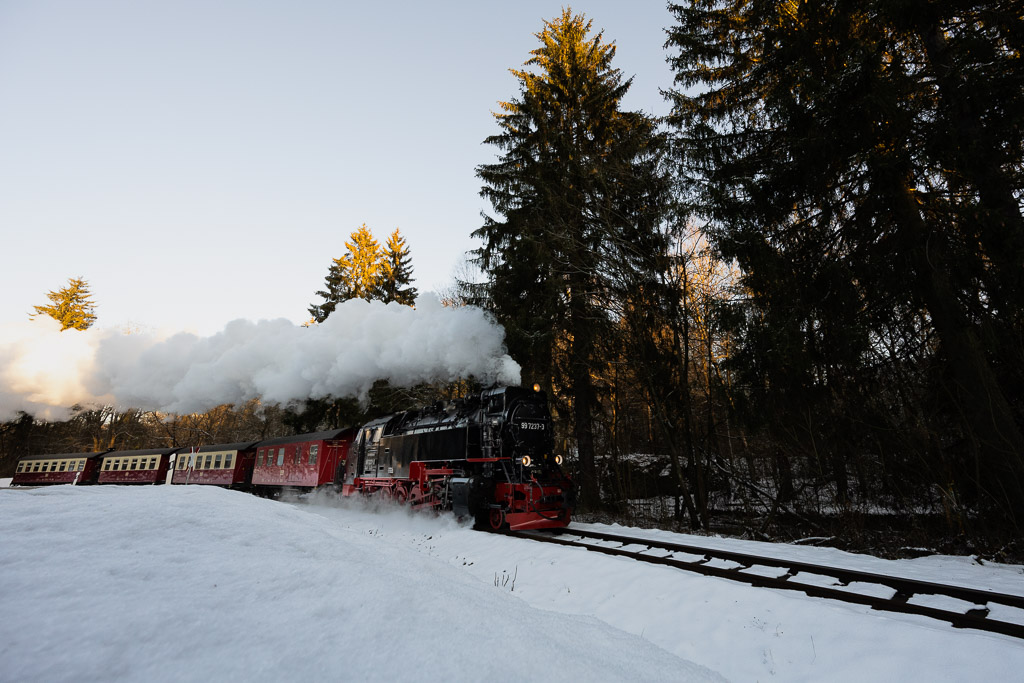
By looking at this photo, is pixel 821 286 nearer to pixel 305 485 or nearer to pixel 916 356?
pixel 916 356

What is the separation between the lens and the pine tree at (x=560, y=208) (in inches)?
520

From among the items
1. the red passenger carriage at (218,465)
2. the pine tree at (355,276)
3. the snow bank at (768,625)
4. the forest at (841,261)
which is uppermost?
the pine tree at (355,276)

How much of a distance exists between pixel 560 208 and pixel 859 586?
11.4 m

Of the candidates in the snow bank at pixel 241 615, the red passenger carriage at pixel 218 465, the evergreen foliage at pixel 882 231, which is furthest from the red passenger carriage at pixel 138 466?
the evergreen foliage at pixel 882 231

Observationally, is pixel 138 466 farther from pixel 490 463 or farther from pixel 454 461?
pixel 490 463

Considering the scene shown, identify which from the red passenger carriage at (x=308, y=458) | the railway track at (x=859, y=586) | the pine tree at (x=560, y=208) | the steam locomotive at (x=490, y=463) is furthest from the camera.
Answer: the red passenger carriage at (x=308, y=458)

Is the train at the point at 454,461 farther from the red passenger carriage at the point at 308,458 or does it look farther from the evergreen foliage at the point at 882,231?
the evergreen foliage at the point at 882,231

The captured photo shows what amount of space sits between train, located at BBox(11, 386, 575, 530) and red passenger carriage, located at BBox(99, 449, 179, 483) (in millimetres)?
5747

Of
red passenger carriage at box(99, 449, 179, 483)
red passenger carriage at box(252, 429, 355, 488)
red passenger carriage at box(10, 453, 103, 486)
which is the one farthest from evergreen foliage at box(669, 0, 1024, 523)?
red passenger carriage at box(10, 453, 103, 486)

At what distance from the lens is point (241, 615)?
8.66 ft

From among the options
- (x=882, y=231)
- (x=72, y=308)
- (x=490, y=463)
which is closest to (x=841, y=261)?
(x=882, y=231)

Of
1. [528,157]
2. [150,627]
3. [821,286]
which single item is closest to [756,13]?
[821,286]

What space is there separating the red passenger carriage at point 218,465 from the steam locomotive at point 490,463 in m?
10.9

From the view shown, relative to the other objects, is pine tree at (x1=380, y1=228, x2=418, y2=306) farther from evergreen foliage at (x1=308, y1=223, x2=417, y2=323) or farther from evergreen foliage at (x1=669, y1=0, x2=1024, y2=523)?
evergreen foliage at (x1=669, y1=0, x2=1024, y2=523)
